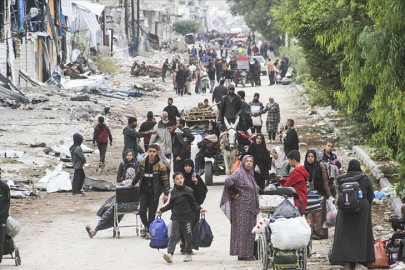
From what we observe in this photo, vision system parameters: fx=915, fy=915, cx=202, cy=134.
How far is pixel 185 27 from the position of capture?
381ft

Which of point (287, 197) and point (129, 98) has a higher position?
point (287, 197)

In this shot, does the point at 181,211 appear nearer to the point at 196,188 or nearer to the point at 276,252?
the point at 196,188

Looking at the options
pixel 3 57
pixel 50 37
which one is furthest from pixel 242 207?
pixel 50 37

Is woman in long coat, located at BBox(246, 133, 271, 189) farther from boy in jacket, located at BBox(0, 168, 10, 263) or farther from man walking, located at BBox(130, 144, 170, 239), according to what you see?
boy in jacket, located at BBox(0, 168, 10, 263)

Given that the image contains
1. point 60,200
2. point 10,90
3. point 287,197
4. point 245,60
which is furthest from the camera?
point 245,60

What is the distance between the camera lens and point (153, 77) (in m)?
56.3

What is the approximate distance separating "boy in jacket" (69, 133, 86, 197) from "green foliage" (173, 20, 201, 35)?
98.6m

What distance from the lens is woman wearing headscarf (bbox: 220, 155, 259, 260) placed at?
1163 centimetres

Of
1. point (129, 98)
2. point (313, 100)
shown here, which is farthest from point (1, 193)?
point (129, 98)

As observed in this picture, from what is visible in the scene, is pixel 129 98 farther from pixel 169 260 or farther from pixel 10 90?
pixel 169 260

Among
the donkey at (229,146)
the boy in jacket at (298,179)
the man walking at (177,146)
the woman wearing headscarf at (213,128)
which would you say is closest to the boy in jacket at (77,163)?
the man walking at (177,146)

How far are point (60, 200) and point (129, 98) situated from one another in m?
24.0

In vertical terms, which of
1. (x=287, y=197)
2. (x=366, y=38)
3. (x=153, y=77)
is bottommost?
(x=153, y=77)

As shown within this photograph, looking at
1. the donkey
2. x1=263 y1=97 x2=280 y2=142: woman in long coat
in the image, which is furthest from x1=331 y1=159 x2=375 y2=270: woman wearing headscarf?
x1=263 y1=97 x2=280 y2=142: woman in long coat
